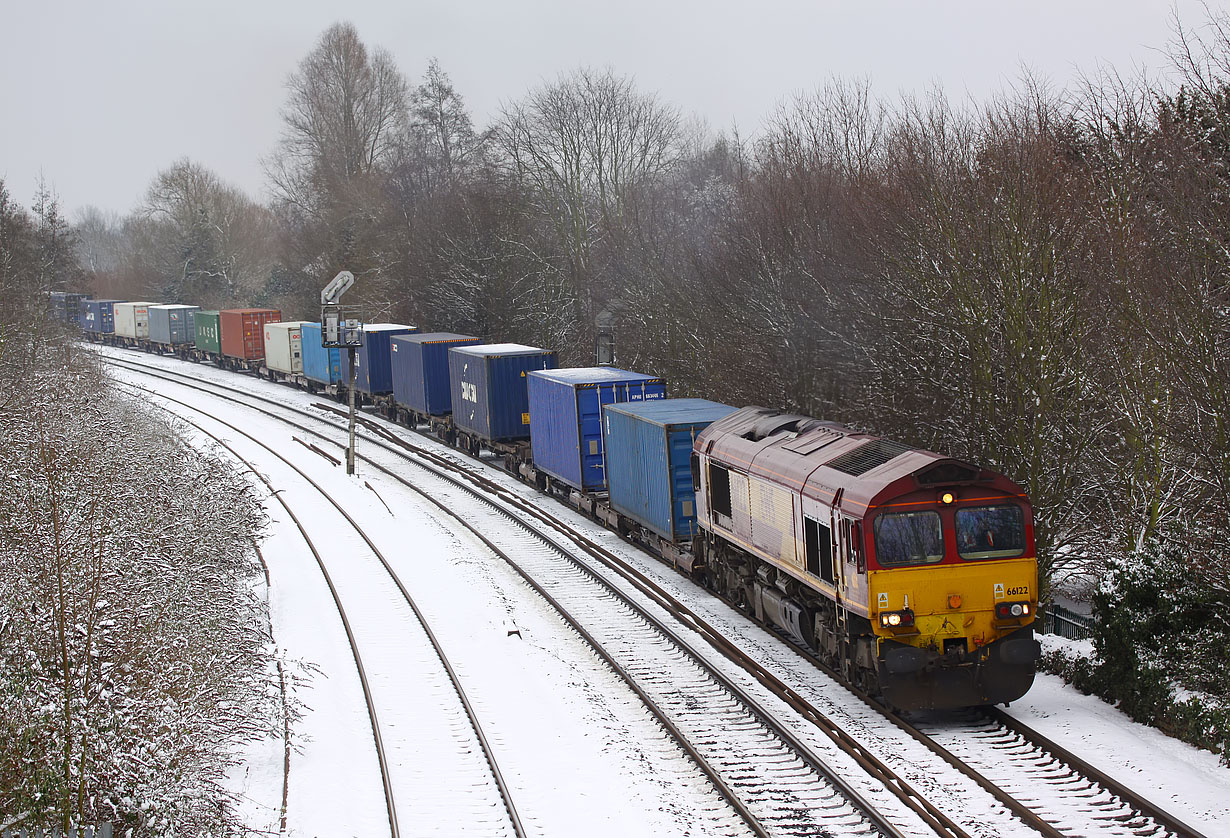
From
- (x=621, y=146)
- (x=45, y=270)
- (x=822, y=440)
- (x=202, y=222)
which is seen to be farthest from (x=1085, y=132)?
(x=202, y=222)

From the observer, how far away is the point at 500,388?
30.5m

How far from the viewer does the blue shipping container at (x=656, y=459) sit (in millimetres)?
19469

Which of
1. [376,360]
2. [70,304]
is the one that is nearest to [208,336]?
[70,304]

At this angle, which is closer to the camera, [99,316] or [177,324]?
[177,324]

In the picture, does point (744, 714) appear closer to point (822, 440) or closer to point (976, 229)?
point (822, 440)

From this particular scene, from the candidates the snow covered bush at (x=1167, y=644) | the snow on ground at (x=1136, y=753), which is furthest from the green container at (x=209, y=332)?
the snow covered bush at (x=1167, y=644)

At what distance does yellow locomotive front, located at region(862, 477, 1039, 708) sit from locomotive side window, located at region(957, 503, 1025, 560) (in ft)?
0.04

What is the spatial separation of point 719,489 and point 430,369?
19975mm

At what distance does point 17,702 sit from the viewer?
9.57m

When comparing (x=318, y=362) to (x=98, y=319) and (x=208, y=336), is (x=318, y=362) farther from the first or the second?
(x=98, y=319)

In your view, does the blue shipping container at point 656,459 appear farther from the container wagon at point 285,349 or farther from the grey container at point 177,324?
the grey container at point 177,324

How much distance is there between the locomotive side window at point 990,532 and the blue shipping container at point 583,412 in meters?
12.2

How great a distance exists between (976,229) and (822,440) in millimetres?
5018

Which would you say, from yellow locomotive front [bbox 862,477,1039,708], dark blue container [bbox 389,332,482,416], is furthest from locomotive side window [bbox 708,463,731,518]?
dark blue container [bbox 389,332,482,416]
